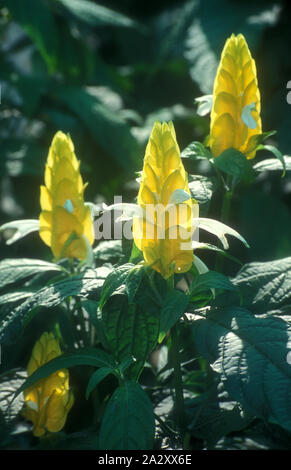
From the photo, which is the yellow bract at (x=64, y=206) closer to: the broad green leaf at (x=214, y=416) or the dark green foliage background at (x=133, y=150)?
the dark green foliage background at (x=133, y=150)

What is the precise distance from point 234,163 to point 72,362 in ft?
0.95

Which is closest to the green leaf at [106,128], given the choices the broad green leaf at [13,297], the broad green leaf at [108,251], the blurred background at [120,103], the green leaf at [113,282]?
the blurred background at [120,103]

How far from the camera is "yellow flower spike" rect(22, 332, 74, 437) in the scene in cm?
71

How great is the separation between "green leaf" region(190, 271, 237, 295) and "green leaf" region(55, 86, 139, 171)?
25.6 inches

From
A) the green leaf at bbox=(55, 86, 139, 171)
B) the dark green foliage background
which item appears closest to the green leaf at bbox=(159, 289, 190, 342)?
the dark green foliage background

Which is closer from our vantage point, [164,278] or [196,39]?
[164,278]

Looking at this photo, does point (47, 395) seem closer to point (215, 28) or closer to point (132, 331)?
point (132, 331)

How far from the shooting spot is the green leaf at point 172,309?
56 cm

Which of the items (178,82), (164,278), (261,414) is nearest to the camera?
(261,414)

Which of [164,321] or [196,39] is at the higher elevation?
[196,39]

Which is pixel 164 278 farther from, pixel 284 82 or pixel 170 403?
pixel 284 82

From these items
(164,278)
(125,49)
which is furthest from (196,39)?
(164,278)

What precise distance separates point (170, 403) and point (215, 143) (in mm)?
357
